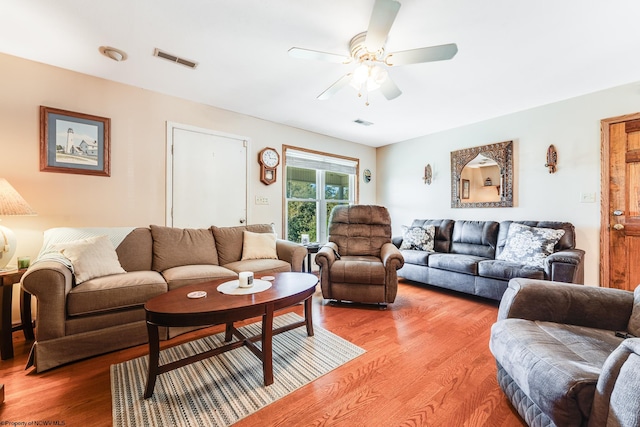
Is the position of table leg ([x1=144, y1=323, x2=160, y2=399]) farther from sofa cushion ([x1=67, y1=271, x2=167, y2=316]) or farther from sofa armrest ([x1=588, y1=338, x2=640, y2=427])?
sofa armrest ([x1=588, y1=338, x2=640, y2=427])

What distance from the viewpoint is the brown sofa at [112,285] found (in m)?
1.67

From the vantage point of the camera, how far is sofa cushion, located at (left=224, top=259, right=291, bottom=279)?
2633mm

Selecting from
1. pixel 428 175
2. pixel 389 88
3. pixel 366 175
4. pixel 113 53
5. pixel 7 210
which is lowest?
pixel 7 210

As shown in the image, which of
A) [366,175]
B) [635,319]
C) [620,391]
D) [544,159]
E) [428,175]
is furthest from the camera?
[366,175]

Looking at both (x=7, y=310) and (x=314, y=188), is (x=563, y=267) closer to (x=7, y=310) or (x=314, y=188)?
(x=314, y=188)

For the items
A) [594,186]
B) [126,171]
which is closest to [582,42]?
[594,186]

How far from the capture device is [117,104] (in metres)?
2.73

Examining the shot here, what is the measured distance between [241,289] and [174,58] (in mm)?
2114

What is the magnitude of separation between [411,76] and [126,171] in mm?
3136

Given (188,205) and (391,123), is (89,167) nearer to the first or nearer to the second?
(188,205)

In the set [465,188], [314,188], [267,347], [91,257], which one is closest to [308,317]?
[267,347]

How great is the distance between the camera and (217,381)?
1.58 m

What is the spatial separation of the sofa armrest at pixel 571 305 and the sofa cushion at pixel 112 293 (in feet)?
8.08

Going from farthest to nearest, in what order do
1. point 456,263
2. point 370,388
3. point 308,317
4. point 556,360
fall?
point 456,263
point 308,317
point 370,388
point 556,360
